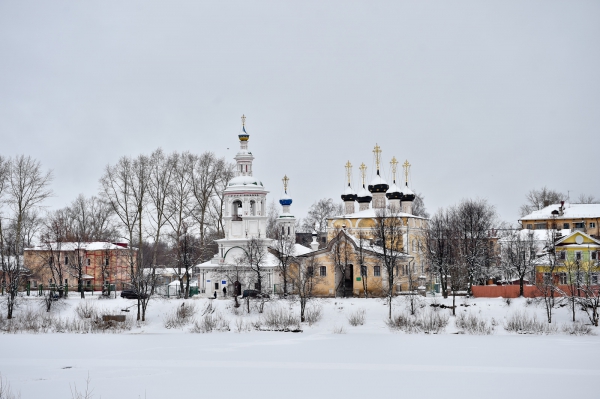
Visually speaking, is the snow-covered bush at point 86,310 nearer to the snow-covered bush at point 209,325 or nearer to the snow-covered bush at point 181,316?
the snow-covered bush at point 181,316

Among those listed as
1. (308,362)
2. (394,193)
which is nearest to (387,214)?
(394,193)

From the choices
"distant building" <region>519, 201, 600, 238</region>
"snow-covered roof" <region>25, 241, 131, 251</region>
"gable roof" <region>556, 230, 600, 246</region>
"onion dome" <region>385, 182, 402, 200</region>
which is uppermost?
"onion dome" <region>385, 182, 402, 200</region>

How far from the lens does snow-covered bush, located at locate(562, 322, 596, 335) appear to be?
1146 inches

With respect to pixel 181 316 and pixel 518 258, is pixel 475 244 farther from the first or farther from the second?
pixel 181 316

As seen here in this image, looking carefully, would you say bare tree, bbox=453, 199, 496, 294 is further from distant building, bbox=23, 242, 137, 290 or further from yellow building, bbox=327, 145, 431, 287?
distant building, bbox=23, 242, 137, 290

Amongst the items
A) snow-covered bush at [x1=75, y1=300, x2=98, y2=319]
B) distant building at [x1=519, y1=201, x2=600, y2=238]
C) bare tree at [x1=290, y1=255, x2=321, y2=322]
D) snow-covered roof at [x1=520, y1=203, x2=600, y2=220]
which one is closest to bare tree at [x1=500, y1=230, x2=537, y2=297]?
bare tree at [x1=290, y1=255, x2=321, y2=322]

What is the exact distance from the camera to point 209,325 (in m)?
32.0

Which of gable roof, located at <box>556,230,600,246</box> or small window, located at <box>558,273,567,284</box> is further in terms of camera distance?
gable roof, located at <box>556,230,600,246</box>

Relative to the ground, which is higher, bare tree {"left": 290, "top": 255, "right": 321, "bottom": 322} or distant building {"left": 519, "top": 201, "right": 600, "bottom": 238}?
distant building {"left": 519, "top": 201, "right": 600, "bottom": 238}

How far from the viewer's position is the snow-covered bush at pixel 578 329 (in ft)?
95.5

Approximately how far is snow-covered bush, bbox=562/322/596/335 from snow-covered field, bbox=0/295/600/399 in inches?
18.4

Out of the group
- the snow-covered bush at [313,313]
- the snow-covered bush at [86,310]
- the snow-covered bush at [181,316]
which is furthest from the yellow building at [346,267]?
the snow-covered bush at [86,310]

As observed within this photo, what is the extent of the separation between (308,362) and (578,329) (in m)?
12.8

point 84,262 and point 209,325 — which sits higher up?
A: point 84,262
